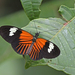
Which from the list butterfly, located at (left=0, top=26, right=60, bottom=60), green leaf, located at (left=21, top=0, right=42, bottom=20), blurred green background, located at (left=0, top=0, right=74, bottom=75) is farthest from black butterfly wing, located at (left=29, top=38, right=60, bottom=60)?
blurred green background, located at (left=0, top=0, right=74, bottom=75)

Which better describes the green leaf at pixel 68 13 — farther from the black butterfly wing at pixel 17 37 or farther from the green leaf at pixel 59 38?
the black butterfly wing at pixel 17 37

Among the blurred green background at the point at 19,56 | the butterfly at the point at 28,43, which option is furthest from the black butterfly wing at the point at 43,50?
the blurred green background at the point at 19,56

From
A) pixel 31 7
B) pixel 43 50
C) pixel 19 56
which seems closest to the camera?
pixel 43 50

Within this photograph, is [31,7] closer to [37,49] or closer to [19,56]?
[37,49]

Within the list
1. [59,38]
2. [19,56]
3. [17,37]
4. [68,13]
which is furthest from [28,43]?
[19,56]

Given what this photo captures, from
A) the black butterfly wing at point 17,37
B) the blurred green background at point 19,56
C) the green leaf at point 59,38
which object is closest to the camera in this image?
the green leaf at point 59,38
